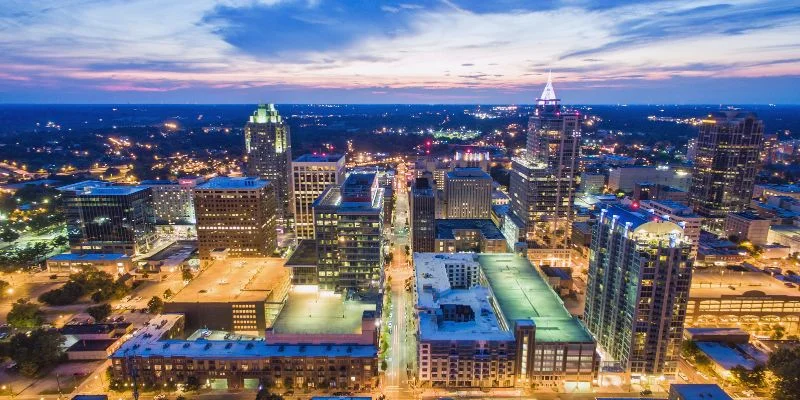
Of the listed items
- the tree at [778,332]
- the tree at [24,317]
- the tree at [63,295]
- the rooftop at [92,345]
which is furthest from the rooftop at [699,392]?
the tree at [63,295]

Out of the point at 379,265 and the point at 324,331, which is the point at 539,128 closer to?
the point at 379,265

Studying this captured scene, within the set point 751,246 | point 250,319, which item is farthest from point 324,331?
point 751,246

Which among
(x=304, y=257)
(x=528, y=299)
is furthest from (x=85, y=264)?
(x=528, y=299)

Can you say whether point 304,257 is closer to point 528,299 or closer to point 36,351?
point 528,299

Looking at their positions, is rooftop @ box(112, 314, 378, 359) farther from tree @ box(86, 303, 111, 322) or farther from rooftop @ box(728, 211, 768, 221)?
rooftop @ box(728, 211, 768, 221)

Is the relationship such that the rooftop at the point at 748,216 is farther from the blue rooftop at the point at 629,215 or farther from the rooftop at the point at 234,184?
the rooftop at the point at 234,184
